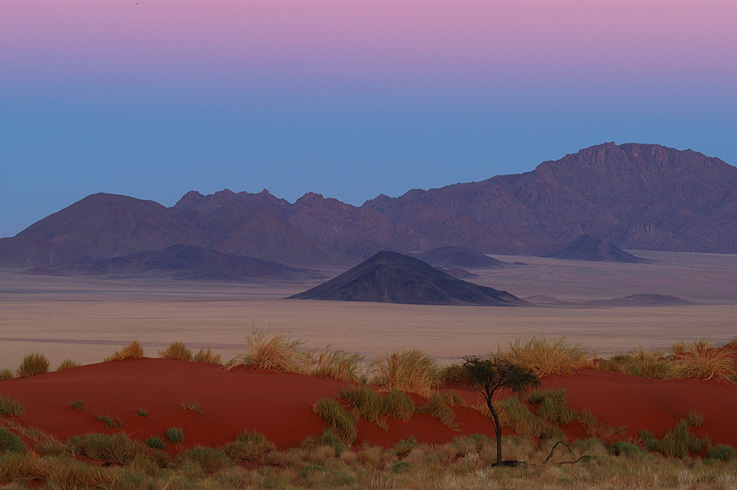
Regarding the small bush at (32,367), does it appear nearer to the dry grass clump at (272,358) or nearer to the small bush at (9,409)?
the dry grass clump at (272,358)

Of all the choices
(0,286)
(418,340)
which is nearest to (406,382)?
(418,340)

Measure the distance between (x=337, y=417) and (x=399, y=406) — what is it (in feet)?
4.26

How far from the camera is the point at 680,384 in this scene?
15820 millimetres

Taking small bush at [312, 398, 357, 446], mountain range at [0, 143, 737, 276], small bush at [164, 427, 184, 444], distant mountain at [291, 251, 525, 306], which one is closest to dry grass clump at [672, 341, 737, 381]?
small bush at [312, 398, 357, 446]

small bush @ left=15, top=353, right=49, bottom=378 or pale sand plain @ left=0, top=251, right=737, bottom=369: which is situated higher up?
small bush @ left=15, top=353, right=49, bottom=378

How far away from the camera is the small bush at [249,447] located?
9961 mm

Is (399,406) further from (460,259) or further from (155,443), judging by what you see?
(460,259)

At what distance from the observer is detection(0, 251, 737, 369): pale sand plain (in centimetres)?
3197

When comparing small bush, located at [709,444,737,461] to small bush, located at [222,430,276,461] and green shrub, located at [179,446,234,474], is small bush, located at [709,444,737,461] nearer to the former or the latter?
small bush, located at [222,430,276,461]

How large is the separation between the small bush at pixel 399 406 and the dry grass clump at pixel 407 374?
120 cm

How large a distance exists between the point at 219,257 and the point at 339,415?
335 feet

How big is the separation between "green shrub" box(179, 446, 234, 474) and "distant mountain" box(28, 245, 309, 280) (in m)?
91.6

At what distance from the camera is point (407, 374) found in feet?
47.3

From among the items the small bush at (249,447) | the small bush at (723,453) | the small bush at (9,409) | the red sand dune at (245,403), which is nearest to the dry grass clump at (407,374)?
the red sand dune at (245,403)
